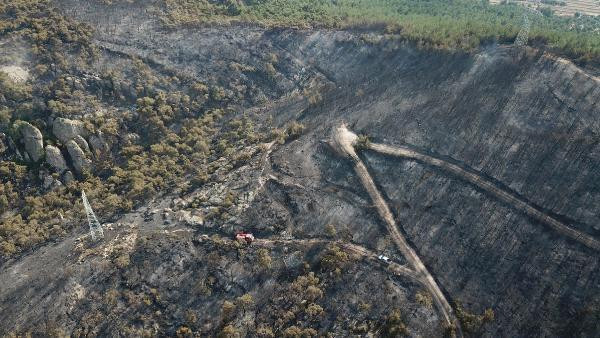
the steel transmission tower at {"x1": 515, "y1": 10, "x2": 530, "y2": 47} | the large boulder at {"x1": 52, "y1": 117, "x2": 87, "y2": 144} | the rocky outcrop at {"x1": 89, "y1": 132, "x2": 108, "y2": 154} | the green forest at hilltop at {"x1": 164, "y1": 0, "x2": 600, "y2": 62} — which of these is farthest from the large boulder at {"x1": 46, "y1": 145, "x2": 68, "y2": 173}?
the steel transmission tower at {"x1": 515, "y1": 10, "x2": 530, "y2": 47}

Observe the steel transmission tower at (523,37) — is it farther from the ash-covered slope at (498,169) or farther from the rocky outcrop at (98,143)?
the rocky outcrop at (98,143)

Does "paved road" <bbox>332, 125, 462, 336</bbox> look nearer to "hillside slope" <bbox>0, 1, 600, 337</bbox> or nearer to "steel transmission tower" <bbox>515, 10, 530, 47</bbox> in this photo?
"hillside slope" <bbox>0, 1, 600, 337</bbox>

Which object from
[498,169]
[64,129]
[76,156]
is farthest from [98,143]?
[498,169]

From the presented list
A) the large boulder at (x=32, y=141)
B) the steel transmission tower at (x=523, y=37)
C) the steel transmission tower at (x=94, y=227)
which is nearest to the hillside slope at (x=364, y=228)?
the steel transmission tower at (x=94, y=227)

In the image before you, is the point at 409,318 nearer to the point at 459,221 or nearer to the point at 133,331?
the point at 459,221

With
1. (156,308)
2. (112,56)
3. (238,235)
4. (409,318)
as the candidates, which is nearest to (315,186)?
(238,235)
